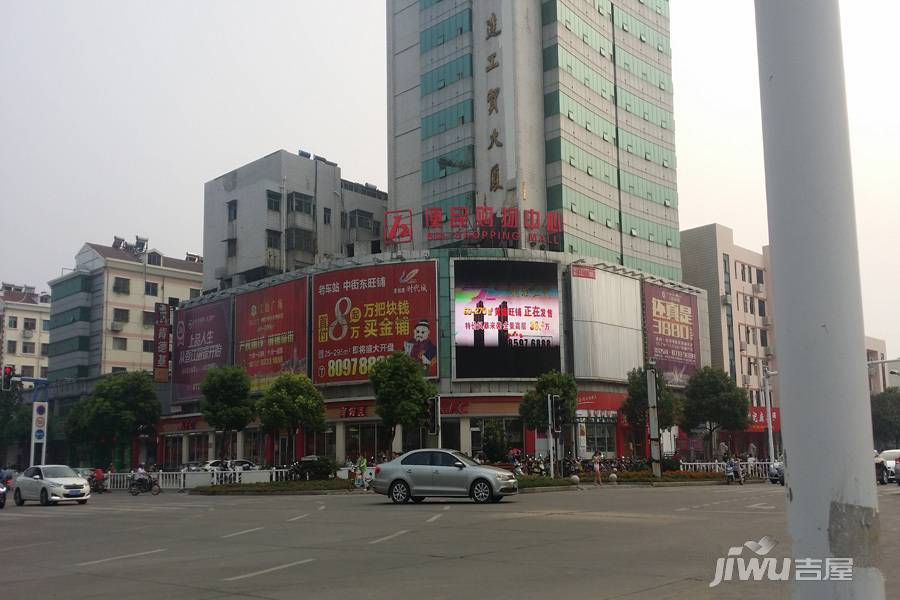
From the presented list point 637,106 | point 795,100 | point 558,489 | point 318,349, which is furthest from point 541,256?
point 795,100

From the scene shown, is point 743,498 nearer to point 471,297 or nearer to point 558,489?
point 558,489

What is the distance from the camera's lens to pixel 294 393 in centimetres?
4756

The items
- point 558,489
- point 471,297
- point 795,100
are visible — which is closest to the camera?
point 795,100

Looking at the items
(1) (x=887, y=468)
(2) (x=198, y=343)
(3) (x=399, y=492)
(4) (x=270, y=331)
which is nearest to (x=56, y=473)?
(3) (x=399, y=492)

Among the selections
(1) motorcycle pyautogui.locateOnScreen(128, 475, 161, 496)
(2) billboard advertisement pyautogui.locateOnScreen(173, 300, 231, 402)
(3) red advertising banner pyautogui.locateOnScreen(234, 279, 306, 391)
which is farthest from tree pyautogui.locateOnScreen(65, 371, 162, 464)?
(1) motorcycle pyautogui.locateOnScreen(128, 475, 161, 496)

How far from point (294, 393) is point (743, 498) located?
95.1 ft

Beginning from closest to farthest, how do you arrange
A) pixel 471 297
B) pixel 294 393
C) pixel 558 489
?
pixel 558 489, pixel 294 393, pixel 471 297

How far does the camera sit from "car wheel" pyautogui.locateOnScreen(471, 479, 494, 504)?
22516mm

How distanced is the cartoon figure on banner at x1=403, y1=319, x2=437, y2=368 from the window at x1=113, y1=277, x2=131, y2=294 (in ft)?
138

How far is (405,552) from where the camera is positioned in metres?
12.0

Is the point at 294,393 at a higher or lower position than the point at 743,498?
higher

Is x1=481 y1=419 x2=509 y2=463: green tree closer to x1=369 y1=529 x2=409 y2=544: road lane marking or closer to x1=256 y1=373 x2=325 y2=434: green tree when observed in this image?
x1=256 y1=373 x2=325 y2=434: green tree

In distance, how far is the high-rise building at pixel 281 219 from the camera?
226ft

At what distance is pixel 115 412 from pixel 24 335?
→ 150 ft
